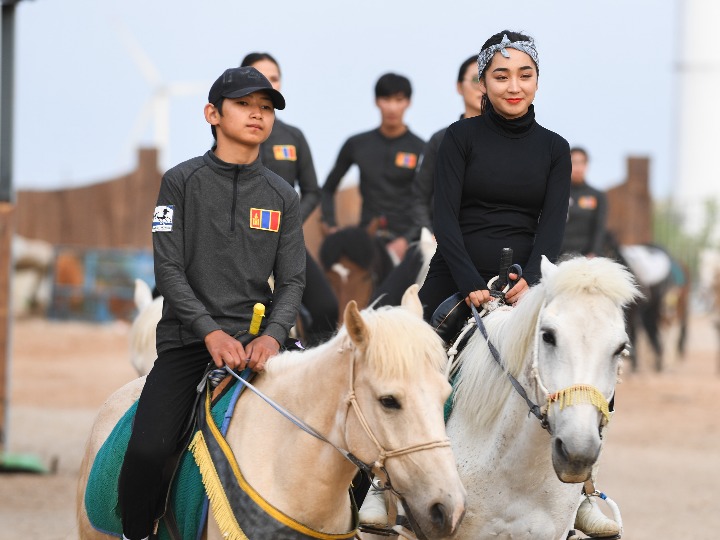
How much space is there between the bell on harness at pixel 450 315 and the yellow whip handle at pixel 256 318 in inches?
47.1

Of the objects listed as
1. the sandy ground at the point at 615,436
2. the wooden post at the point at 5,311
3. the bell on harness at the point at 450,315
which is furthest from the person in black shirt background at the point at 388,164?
the wooden post at the point at 5,311

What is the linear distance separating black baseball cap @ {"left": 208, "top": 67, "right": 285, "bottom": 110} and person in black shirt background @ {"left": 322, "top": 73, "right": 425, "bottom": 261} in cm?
437

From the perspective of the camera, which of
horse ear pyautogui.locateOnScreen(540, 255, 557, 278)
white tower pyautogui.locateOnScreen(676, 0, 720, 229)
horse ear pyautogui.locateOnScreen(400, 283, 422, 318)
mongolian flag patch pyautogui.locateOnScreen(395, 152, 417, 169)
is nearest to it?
horse ear pyautogui.locateOnScreen(400, 283, 422, 318)

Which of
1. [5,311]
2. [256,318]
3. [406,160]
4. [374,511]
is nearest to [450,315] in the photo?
[374,511]

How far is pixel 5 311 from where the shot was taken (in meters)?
11.6

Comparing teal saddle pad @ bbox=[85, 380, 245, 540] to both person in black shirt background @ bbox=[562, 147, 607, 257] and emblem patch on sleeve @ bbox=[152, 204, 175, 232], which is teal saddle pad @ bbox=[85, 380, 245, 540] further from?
person in black shirt background @ bbox=[562, 147, 607, 257]

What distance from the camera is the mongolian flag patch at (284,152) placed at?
7461 millimetres

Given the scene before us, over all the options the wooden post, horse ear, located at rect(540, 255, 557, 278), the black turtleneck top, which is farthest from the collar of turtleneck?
the wooden post

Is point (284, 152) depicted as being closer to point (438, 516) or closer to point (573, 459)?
point (573, 459)

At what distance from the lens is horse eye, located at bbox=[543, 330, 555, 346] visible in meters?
4.48

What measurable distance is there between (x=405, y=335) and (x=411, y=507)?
1.75ft

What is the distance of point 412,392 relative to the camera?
3.77 meters

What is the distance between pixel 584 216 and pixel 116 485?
30.8ft

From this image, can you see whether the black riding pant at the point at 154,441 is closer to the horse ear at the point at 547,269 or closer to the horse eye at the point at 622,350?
the horse ear at the point at 547,269
